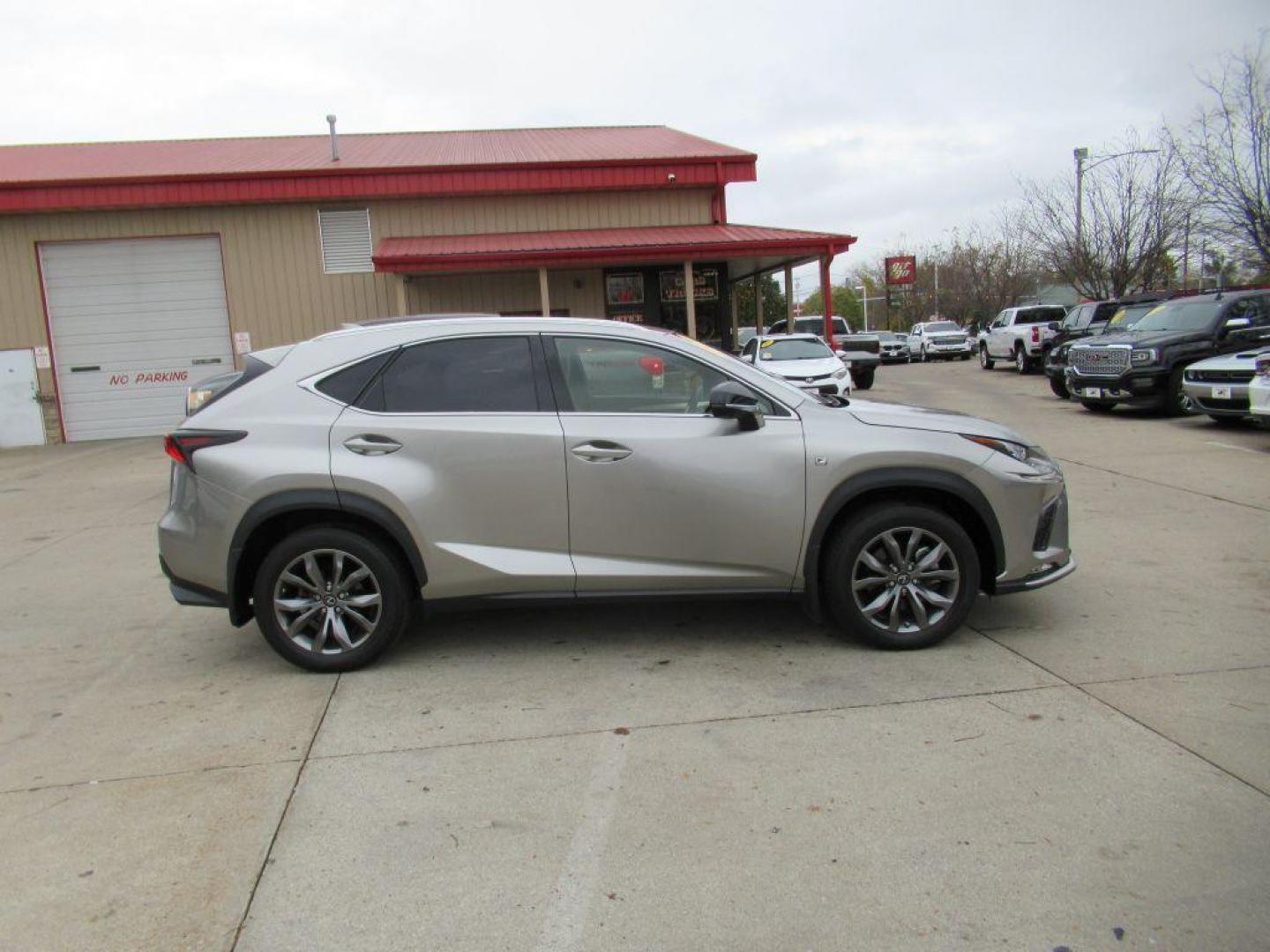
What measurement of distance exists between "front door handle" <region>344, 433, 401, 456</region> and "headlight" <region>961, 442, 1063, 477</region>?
2.79 meters

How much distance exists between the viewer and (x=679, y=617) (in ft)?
18.3

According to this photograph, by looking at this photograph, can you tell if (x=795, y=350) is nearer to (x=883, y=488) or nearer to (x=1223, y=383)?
(x=1223, y=383)

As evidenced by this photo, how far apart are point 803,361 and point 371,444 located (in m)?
13.3

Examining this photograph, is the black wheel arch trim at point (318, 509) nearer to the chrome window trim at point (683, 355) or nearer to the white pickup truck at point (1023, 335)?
A: the chrome window trim at point (683, 355)

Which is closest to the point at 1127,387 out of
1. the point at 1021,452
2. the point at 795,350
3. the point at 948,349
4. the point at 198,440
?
the point at 795,350

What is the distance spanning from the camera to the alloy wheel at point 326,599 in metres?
4.73

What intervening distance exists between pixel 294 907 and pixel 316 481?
2169 mm

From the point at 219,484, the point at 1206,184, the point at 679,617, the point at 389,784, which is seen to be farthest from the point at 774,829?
the point at 1206,184

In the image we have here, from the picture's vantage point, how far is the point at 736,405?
470 cm

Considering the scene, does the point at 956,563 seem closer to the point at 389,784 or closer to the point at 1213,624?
the point at 1213,624

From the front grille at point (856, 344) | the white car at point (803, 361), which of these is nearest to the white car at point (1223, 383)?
the white car at point (803, 361)

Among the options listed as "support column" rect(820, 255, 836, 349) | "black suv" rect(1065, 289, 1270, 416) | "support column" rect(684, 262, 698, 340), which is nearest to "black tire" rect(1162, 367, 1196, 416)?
"black suv" rect(1065, 289, 1270, 416)

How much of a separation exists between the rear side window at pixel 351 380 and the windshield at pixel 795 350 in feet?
43.3

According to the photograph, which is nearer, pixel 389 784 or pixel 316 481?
pixel 389 784
